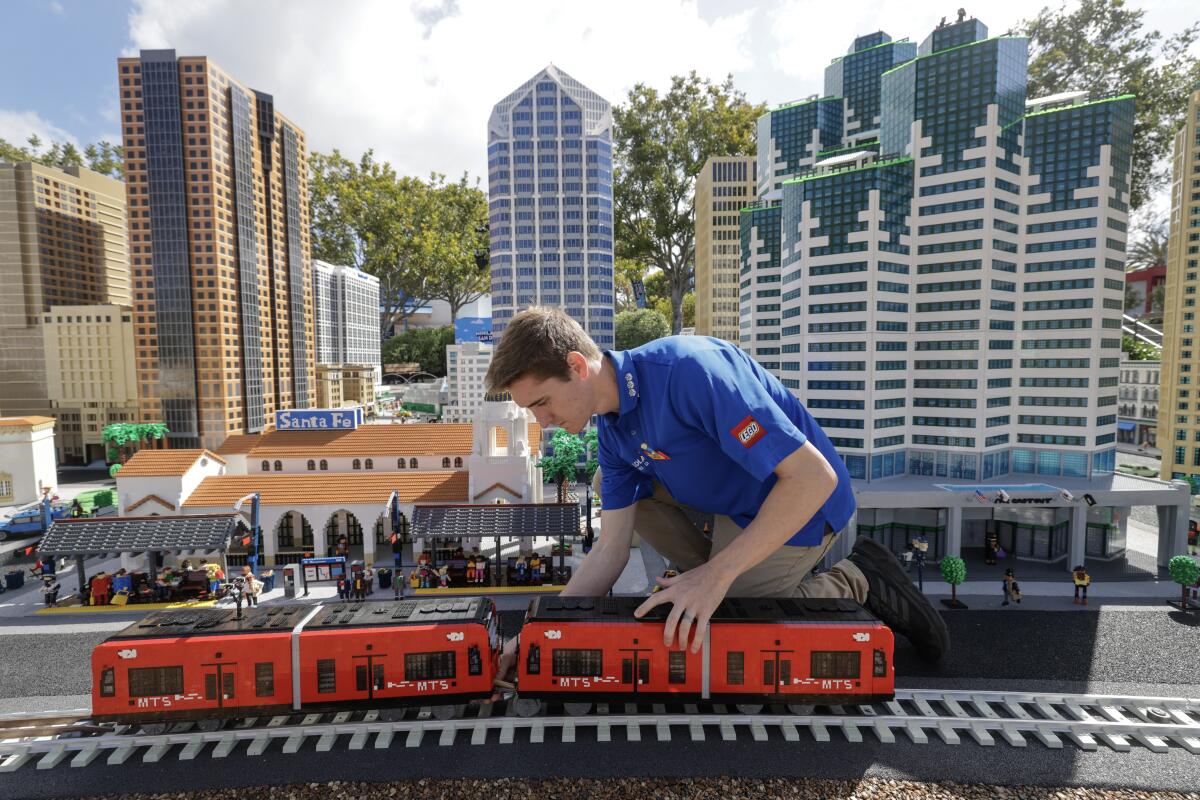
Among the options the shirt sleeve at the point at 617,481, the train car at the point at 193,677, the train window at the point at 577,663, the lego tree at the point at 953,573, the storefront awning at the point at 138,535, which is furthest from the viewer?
the storefront awning at the point at 138,535

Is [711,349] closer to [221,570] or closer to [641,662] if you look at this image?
[641,662]

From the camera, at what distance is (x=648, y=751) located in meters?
9.41

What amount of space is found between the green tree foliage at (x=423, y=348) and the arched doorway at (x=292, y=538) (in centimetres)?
5597

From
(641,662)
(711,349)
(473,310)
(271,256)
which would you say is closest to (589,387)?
(711,349)

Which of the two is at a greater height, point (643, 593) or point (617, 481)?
point (617, 481)

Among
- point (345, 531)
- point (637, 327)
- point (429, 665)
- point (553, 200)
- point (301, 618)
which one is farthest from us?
point (637, 327)

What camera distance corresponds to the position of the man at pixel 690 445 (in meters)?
5.43

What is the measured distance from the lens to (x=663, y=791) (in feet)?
28.0

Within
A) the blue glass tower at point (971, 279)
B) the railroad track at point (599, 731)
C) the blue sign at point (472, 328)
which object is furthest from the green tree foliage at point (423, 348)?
the railroad track at point (599, 731)

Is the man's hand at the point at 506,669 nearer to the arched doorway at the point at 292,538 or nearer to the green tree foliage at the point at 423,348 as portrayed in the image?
Result: the arched doorway at the point at 292,538

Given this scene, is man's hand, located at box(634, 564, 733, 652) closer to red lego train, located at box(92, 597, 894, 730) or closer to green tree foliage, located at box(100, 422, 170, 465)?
red lego train, located at box(92, 597, 894, 730)

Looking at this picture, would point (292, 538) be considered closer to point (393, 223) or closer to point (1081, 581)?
point (1081, 581)

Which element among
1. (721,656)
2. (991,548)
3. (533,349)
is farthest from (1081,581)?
(533,349)

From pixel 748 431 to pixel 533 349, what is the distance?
208 centimetres
